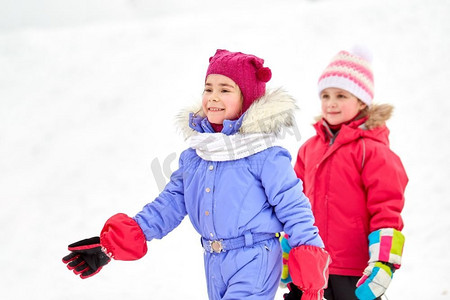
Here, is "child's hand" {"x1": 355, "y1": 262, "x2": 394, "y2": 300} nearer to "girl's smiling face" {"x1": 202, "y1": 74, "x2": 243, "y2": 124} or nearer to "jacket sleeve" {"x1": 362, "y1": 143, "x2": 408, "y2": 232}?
"jacket sleeve" {"x1": 362, "y1": 143, "x2": 408, "y2": 232}

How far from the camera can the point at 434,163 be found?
645 centimetres

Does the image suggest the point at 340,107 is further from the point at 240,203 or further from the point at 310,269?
the point at 310,269

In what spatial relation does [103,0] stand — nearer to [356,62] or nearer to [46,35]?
[46,35]

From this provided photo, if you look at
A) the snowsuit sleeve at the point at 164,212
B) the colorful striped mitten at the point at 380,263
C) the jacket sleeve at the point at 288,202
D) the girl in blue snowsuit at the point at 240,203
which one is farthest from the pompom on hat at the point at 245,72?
the colorful striped mitten at the point at 380,263

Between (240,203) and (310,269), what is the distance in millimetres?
401

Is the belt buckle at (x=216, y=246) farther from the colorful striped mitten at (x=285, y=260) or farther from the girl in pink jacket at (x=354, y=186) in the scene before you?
the colorful striped mitten at (x=285, y=260)

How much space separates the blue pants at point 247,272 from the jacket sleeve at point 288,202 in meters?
0.13

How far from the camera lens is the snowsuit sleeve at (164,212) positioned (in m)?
2.29

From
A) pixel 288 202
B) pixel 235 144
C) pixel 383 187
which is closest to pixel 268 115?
pixel 235 144

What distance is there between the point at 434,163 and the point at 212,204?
518 centimetres

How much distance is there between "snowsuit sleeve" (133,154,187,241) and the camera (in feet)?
7.52

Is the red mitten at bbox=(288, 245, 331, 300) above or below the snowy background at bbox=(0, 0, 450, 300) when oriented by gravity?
below

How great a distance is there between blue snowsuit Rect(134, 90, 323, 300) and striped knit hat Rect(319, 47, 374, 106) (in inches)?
34.3

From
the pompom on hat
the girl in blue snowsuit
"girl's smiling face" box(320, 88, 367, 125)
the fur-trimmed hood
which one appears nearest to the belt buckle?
the girl in blue snowsuit
